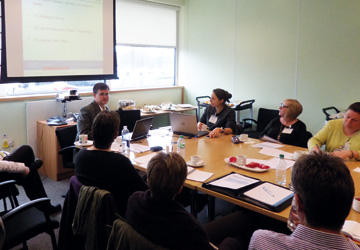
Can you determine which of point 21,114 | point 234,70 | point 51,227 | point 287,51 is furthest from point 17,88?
point 287,51

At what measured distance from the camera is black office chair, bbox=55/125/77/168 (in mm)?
3676

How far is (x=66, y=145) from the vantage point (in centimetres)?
380

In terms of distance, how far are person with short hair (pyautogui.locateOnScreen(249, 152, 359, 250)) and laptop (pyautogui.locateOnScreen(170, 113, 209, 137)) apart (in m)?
2.48

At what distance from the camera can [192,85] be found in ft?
23.1

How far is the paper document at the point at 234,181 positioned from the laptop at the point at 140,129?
1.39 metres

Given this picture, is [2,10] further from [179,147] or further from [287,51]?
[287,51]

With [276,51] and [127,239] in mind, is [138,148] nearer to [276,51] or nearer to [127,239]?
[127,239]

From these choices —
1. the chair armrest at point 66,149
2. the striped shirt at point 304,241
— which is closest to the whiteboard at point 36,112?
the chair armrest at point 66,149

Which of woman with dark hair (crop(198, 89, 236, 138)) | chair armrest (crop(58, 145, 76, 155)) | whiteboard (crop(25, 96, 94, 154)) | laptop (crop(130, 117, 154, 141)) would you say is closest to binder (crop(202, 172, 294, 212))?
laptop (crop(130, 117, 154, 141))

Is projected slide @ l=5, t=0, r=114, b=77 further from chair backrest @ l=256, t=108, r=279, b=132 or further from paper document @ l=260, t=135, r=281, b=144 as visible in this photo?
paper document @ l=260, t=135, r=281, b=144

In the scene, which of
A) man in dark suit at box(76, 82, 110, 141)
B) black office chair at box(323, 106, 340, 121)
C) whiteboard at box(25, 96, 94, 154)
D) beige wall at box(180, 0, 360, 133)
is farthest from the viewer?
beige wall at box(180, 0, 360, 133)

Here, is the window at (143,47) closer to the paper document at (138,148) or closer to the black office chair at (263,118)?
the black office chair at (263,118)

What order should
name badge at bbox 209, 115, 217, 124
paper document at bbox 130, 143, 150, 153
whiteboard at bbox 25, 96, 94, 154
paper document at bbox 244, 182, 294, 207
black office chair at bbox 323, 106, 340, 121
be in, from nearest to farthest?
1. paper document at bbox 244, 182, 294, 207
2. paper document at bbox 130, 143, 150, 153
3. name badge at bbox 209, 115, 217, 124
4. whiteboard at bbox 25, 96, 94, 154
5. black office chair at bbox 323, 106, 340, 121

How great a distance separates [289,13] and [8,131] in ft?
15.0
